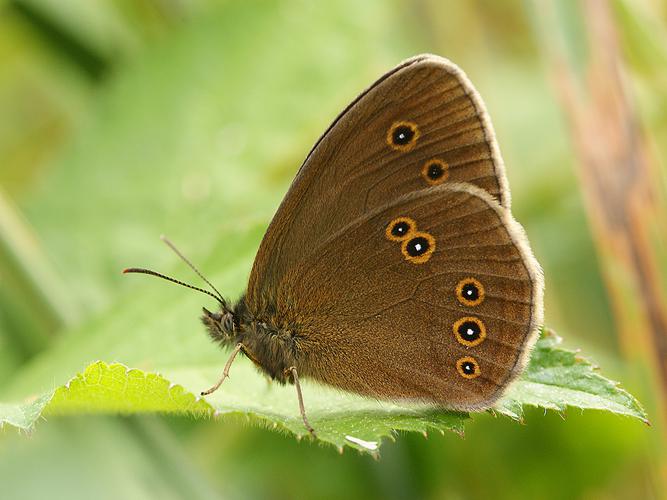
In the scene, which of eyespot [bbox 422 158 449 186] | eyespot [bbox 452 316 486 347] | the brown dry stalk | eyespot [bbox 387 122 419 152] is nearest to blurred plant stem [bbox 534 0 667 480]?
the brown dry stalk

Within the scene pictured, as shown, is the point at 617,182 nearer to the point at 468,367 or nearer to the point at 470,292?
the point at 470,292

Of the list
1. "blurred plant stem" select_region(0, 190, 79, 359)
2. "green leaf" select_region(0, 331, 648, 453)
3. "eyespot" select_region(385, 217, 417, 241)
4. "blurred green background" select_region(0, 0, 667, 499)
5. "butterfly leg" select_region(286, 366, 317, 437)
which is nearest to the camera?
"green leaf" select_region(0, 331, 648, 453)

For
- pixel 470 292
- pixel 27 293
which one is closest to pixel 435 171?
pixel 470 292

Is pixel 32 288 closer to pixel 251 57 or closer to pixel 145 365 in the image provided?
pixel 145 365

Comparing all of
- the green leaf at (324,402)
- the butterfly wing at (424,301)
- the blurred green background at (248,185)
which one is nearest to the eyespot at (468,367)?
the butterfly wing at (424,301)

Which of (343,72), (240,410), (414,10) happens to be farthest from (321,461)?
(414,10)

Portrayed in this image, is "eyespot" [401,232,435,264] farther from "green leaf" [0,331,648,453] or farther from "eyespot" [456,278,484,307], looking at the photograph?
"green leaf" [0,331,648,453]
